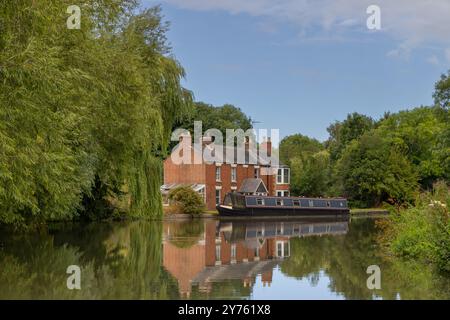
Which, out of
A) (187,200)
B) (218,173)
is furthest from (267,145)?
(187,200)

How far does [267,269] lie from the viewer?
50.0 feet

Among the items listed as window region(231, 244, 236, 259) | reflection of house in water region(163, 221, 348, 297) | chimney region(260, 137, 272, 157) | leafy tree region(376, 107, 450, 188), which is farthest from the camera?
leafy tree region(376, 107, 450, 188)

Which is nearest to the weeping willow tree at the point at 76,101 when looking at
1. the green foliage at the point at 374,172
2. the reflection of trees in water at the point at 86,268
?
the reflection of trees in water at the point at 86,268

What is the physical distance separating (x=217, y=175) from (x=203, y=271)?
39.4 metres

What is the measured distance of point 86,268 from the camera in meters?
14.4

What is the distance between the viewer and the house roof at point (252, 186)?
55.0 metres

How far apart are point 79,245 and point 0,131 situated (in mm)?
10127

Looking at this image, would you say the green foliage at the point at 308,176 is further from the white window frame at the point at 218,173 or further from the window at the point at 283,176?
the white window frame at the point at 218,173

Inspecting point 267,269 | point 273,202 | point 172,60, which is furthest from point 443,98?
point 267,269

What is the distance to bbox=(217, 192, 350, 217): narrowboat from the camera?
4722 cm

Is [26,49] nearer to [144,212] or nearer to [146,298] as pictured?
[146,298]

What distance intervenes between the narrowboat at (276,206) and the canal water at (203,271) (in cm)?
2391

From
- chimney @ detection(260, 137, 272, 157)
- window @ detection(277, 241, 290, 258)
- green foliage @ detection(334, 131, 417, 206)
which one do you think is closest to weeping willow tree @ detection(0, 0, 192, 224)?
window @ detection(277, 241, 290, 258)

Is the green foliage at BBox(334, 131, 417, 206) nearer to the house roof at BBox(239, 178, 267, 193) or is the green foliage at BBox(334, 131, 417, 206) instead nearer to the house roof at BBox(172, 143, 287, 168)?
the house roof at BBox(172, 143, 287, 168)
